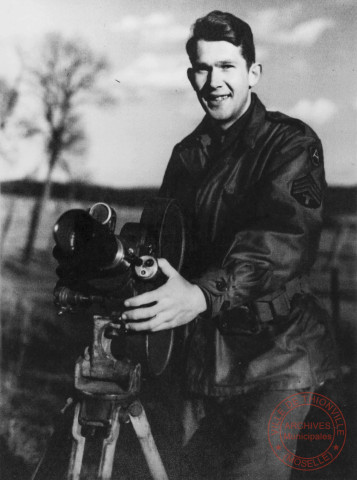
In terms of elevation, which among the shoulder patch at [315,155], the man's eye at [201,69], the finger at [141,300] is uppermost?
the man's eye at [201,69]

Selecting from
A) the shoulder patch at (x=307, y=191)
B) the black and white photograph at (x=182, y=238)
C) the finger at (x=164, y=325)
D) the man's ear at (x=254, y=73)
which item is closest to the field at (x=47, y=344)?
the black and white photograph at (x=182, y=238)

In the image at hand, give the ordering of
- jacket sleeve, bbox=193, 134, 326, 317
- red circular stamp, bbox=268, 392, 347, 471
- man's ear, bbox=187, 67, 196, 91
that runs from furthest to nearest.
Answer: man's ear, bbox=187, 67, 196, 91 < red circular stamp, bbox=268, 392, 347, 471 < jacket sleeve, bbox=193, 134, 326, 317

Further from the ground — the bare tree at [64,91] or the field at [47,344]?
the bare tree at [64,91]

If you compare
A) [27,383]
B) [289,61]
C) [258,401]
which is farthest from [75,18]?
[258,401]

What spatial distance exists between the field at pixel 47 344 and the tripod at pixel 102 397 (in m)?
0.20

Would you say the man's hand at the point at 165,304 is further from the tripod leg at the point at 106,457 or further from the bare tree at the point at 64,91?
the bare tree at the point at 64,91

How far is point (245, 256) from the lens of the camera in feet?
3.99

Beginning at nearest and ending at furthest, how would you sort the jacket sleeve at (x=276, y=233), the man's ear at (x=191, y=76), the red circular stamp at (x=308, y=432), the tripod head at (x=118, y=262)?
the tripod head at (x=118, y=262) → the jacket sleeve at (x=276, y=233) → the red circular stamp at (x=308, y=432) → the man's ear at (x=191, y=76)

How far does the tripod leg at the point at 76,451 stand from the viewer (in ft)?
4.03

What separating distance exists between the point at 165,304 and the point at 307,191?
1.62 ft

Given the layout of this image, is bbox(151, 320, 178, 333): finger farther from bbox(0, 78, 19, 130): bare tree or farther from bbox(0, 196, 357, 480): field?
bbox(0, 78, 19, 130): bare tree

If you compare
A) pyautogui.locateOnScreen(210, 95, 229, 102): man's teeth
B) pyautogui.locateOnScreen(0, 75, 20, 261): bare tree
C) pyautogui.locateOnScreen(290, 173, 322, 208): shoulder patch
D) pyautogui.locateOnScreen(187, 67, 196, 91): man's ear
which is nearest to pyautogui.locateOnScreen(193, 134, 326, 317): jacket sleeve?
pyautogui.locateOnScreen(290, 173, 322, 208): shoulder patch

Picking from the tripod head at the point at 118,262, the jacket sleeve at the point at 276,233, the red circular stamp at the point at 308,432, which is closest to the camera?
the tripod head at the point at 118,262

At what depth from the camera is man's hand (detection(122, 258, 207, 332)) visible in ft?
3.64
